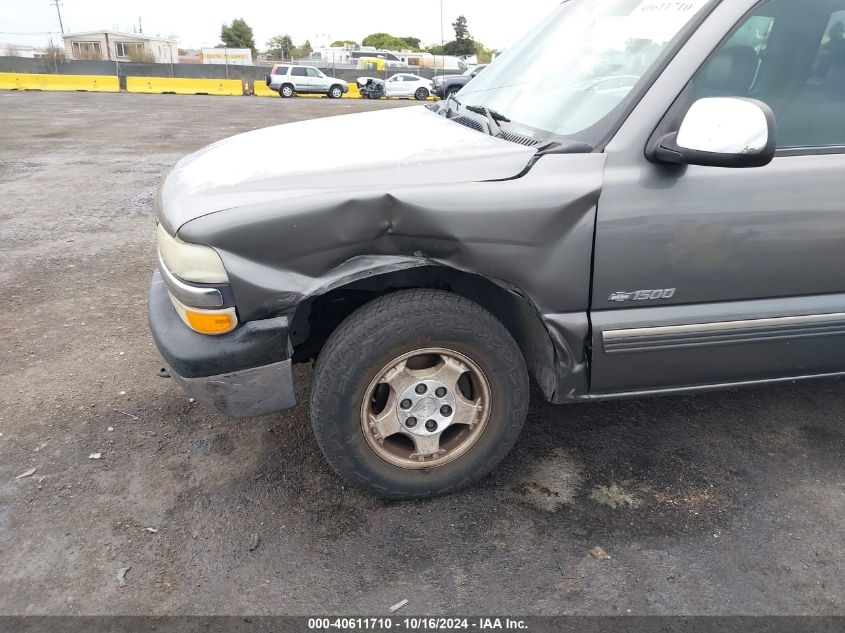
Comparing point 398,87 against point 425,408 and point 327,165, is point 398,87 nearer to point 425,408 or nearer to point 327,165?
point 327,165

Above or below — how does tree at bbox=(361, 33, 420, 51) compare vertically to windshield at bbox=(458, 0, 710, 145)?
above

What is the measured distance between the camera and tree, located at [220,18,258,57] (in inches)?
3548

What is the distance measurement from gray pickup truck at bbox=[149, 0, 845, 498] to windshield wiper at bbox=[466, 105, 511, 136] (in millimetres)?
59

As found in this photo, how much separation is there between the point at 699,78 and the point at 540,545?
1.75 meters

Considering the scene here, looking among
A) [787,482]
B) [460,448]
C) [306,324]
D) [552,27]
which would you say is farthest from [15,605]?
[552,27]

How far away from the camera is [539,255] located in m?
2.20

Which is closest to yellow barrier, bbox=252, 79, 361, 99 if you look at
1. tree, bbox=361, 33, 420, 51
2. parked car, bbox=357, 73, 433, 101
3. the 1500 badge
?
parked car, bbox=357, 73, 433, 101

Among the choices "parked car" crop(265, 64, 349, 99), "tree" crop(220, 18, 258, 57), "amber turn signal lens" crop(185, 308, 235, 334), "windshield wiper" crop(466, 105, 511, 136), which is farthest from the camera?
"tree" crop(220, 18, 258, 57)

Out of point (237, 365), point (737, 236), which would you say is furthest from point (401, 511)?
point (737, 236)

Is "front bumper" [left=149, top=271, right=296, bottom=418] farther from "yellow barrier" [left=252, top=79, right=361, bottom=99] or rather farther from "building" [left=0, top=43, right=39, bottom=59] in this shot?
"building" [left=0, top=43, right=39, bottom=59]

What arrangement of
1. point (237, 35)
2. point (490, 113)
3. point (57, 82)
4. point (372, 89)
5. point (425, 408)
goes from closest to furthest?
point (425, 408) → point (490, 113) → point (57, 82) → point (372, 89) → point (237, 35)

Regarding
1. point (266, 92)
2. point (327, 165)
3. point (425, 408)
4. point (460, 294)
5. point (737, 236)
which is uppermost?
point (327, 165)

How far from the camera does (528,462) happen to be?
273 cm

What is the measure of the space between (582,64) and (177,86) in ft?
101
